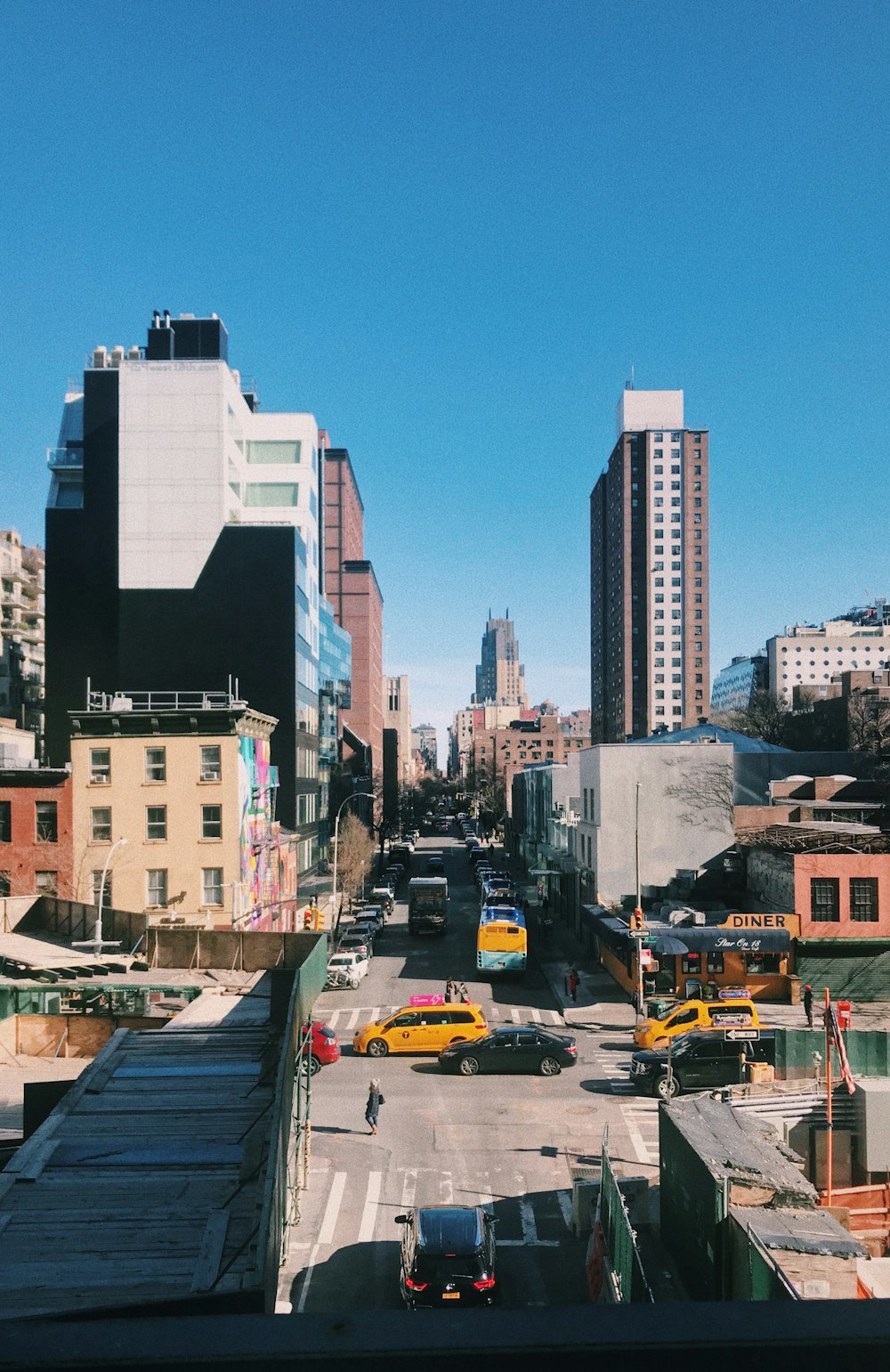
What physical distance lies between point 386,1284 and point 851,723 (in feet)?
295

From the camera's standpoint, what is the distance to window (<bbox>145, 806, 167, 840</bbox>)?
1681 inches

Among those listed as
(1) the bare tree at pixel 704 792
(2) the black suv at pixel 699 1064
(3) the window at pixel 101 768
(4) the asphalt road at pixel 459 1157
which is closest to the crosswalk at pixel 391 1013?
(4) the asphalt road at pixel 459 1157

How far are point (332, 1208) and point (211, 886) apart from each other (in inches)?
953

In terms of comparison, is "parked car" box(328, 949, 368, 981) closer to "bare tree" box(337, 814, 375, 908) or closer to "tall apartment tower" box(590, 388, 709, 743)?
"bare tree" box(337, 814, 375, 908)

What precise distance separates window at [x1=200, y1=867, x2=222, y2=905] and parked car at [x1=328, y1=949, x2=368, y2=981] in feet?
17.9

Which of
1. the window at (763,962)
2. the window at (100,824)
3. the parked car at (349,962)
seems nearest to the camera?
the window at (763,962)

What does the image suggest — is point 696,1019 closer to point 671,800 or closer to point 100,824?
point 671,800

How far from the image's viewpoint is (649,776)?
49.6 m

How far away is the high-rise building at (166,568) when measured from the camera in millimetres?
61688

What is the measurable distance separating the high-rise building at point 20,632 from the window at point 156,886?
48.4 m

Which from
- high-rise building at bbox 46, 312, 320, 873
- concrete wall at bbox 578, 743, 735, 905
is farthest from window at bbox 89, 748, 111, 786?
concrete wall at bbox 578, 743, 735, 905

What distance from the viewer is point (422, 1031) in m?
31.9

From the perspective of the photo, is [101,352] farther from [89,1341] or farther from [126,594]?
[89,1341]

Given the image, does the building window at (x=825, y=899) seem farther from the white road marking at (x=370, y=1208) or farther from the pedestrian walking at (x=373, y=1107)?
the white road marking at (x=370, y=1208)
